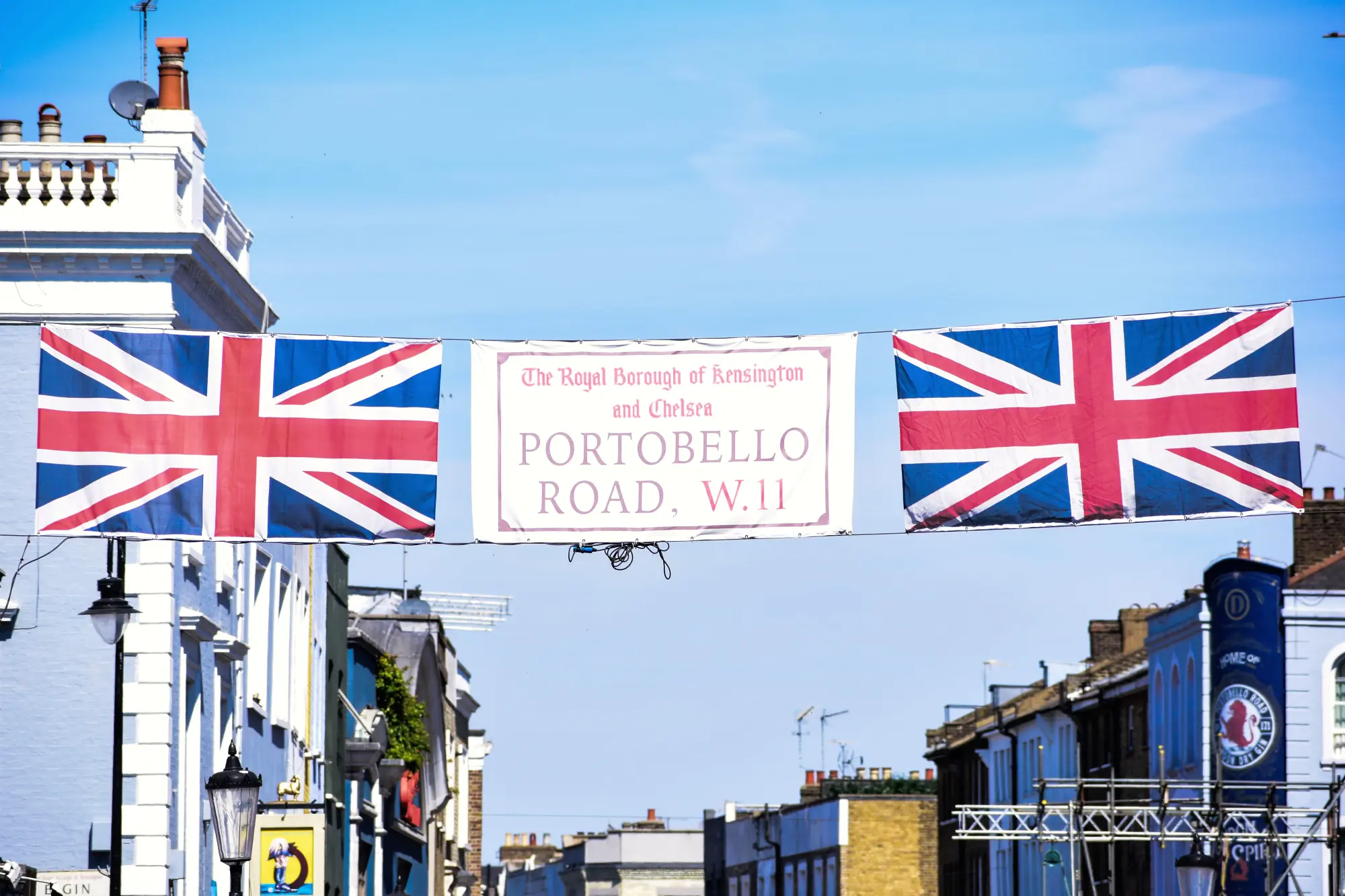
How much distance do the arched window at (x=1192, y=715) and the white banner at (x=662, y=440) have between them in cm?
3119

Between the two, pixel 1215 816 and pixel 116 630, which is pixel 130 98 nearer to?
pixel 116 630

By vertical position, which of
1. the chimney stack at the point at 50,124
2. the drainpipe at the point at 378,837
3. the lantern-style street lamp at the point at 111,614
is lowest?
the drainpipe at the point at 378,837

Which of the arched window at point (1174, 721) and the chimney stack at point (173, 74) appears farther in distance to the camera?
the arched window at point (1174, 721)

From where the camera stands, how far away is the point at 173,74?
83.1ft

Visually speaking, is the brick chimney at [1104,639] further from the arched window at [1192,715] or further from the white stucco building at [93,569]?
the white stucco building at [93,569]

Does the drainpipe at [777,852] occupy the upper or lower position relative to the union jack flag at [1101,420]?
lower

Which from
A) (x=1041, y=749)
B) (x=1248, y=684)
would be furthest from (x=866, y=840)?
(x=1248, y=684)

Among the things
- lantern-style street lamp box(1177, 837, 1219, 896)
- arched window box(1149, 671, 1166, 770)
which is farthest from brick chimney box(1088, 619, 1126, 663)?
lantern-style street lamp box(1177, 837, 1219, 896)

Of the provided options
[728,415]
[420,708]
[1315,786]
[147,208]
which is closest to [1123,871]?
[420,708]

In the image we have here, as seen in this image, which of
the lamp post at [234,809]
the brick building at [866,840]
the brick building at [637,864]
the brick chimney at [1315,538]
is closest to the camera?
the lamp post at [234,809]

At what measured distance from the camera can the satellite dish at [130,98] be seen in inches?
1000

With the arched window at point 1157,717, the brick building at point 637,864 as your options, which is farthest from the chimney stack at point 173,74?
the brick building at point 637,864

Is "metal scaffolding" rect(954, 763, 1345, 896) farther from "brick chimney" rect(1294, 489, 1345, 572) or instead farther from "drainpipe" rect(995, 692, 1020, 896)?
"drainpipe" rect(995, 692, 1020, 896)

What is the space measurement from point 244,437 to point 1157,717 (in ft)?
119
